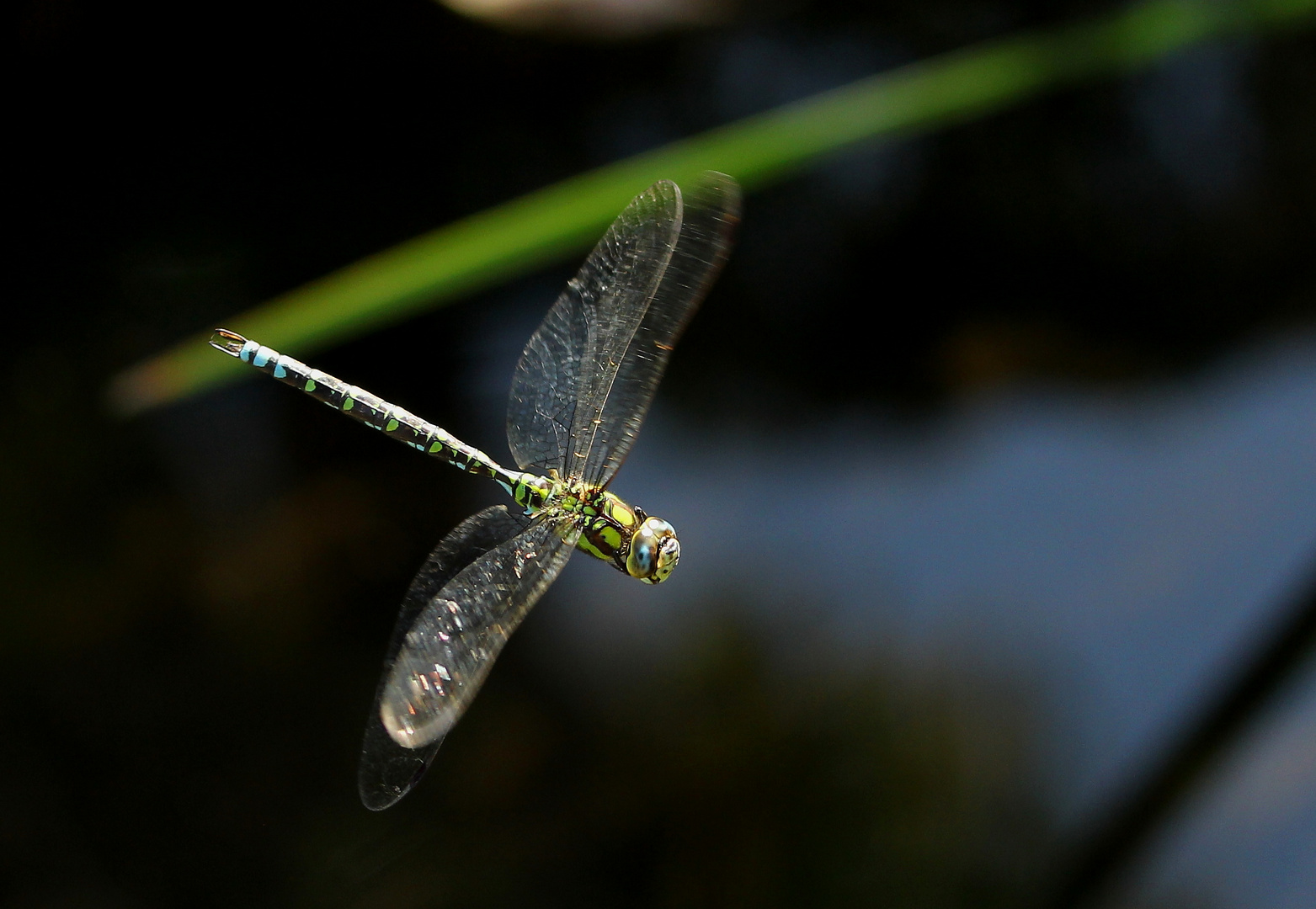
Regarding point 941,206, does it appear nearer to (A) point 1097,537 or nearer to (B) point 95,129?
(A) point 1097,537

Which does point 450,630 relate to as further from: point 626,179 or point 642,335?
point 626,179

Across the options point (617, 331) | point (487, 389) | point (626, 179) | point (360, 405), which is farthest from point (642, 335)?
point (487, 389)

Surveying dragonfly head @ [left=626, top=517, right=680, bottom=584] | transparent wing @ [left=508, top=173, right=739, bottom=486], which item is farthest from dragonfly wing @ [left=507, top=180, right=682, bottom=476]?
dragonfly head @ [left=626, top=517, right=680, bottom=584]

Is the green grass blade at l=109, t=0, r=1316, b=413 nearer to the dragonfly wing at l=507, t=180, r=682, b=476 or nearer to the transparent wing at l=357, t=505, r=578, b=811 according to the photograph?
the dragonfly wing at l=507, t=180, r=682, b=476

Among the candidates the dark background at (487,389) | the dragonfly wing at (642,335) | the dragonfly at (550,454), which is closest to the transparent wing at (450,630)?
the dragonfly at (550,454)

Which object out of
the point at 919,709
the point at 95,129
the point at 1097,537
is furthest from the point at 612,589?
the point at 95,129

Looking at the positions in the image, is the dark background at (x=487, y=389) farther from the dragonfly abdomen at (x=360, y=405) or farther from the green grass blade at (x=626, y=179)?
the dragonfly abdomen at (x=360, y=405)
